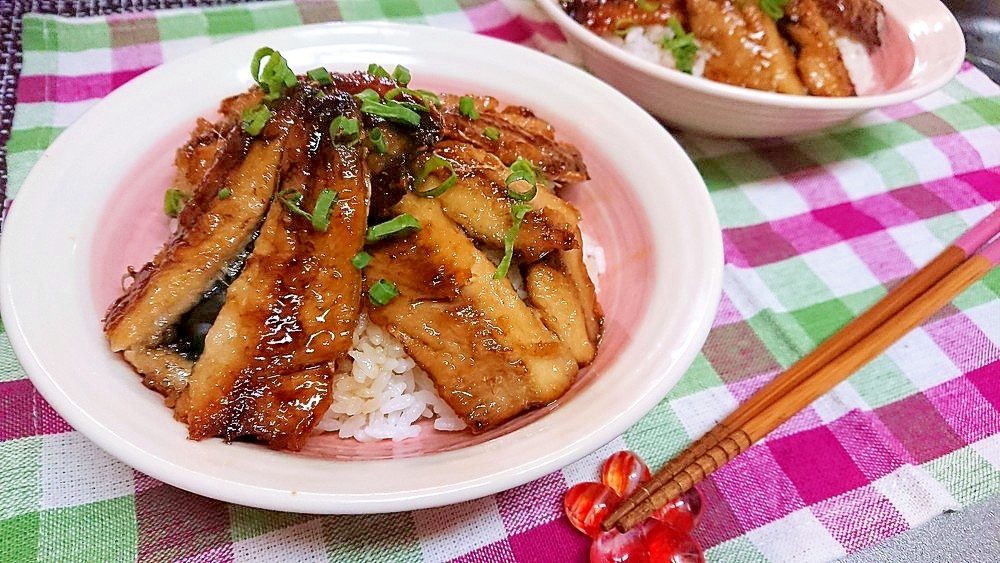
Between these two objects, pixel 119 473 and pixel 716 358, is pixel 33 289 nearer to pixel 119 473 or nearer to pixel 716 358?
pixel 119 473

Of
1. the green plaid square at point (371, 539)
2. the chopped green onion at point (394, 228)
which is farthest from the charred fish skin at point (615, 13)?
the green plaid square at point (371, 539)

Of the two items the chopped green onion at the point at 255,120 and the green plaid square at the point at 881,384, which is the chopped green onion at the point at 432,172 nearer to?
the chopped green onion at the point at 255,120

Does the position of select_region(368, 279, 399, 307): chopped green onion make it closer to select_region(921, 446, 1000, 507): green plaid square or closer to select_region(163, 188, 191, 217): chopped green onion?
select_region(163, 188, 191, 217): chopped green onion

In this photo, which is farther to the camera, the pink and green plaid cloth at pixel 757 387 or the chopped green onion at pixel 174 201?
the chopped green onion at pixel 174 201

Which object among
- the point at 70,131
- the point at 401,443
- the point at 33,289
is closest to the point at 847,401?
the point at 401,443

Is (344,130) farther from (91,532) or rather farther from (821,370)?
(821,370)

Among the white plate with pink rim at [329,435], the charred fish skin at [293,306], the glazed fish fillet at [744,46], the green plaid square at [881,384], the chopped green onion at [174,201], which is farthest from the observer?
the glazed fish fillet at [744,46]
